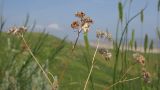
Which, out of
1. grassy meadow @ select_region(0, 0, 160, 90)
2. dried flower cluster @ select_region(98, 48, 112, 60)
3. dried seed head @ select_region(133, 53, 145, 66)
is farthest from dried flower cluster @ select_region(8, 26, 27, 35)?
dried seed head @ select_region(133, 53, 145, 66)

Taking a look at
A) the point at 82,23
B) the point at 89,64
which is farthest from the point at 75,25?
the point at 89,64

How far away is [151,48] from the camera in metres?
3.69

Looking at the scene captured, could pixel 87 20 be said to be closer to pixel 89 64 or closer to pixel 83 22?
pixel 83 22

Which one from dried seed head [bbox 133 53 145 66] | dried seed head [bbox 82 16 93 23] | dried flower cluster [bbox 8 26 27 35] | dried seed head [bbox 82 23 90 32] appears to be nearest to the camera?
dried seed head [bbox 82 23 90 32]

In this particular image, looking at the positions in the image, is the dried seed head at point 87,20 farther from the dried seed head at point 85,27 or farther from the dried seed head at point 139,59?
the dried seed head at point 139,59

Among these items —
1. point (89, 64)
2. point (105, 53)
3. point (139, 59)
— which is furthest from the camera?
point (89, 64)

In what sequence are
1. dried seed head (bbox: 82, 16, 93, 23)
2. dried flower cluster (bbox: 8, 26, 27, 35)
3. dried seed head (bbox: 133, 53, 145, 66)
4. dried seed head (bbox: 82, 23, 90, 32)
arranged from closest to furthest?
dried seed head (bbox: 82, 23, 90, 32) → dried seed head (bbox: 82, 16, 93, 23) → dried flower cluster (bbox: 8, 26, 27, 35) → dried seed head (bbox: 133, 53, 145, 66)

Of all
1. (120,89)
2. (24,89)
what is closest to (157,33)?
(120,89)

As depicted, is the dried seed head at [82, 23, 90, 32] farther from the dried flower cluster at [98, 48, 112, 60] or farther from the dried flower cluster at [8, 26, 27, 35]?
the dried flower cluster at [8, 26, 27, 35]

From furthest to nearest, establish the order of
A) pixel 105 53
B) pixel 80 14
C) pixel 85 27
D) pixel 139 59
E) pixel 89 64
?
pixel 89 64
pixel 139 59
pixel 105 53
pixel 80 14
pixel 85 27

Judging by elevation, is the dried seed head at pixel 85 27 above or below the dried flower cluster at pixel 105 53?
above

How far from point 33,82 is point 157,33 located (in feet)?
6.19

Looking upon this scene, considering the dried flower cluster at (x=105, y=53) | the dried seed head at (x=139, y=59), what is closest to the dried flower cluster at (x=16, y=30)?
the dried flower cluster at (x=105, y=53)

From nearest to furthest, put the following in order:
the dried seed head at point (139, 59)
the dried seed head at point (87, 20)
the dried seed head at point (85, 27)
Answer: the dried seed head at point (85, 27)
the dried seed head at point (87, 20)
the dried seed head at point (139, 59)
